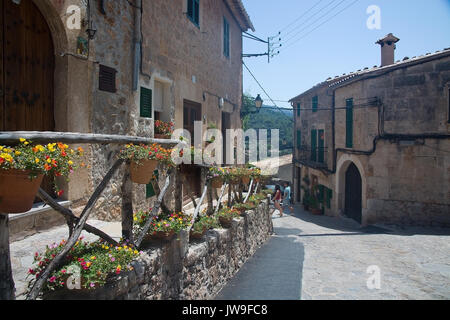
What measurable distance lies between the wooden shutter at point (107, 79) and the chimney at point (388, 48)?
14.0 meters

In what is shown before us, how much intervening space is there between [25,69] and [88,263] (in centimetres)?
320

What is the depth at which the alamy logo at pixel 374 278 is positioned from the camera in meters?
6.37

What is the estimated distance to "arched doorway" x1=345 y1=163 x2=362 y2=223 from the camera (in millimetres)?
15727

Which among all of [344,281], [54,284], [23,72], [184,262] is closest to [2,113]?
[23,72]

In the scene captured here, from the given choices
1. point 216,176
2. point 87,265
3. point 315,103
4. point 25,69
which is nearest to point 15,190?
point 87,265

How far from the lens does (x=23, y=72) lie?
4617mm

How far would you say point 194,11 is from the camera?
373 inches

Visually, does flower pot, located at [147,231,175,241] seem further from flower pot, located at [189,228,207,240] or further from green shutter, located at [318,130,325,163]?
green shutter, located at [318,130,325,163]

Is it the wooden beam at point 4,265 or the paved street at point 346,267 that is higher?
the wooden beam at point 4,265

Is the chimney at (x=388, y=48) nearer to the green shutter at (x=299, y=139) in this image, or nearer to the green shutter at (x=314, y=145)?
the green shutter at (x=314, y=145)

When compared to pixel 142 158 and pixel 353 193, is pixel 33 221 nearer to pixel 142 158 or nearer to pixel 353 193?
pixel 142 158

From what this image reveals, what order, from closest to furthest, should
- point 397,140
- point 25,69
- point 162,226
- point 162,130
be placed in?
point 162,226 < point 25,69 < point 162,130 < point 397,140

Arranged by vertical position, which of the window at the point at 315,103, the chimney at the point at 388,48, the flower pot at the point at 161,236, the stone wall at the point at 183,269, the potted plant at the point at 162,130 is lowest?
the stone wall at the point at 183,269

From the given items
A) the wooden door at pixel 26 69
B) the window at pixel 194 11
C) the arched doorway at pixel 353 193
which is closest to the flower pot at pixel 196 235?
the wooden door at pixel 26 69
